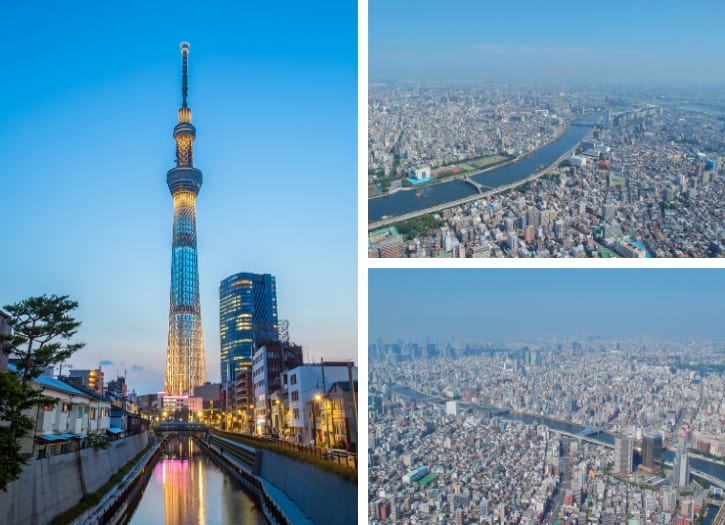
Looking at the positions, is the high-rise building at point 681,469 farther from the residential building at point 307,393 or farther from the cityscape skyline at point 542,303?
the residential building at point 307,393

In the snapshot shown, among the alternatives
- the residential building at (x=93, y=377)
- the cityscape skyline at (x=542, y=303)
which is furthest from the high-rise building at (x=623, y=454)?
the residential building at (x=93, y=377)

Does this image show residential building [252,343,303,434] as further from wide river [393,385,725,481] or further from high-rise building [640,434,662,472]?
high-rise building [640,434,662,472]

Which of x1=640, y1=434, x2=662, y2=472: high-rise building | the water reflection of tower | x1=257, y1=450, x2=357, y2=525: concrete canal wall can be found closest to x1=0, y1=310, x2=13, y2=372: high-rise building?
x1=257, y1=450, x2=357, y2=525: concrete canal wall

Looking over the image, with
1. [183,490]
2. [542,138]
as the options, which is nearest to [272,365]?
[183,490]

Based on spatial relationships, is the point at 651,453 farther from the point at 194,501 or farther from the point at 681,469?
the point at 194,501

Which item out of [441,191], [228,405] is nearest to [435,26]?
[441,191]
